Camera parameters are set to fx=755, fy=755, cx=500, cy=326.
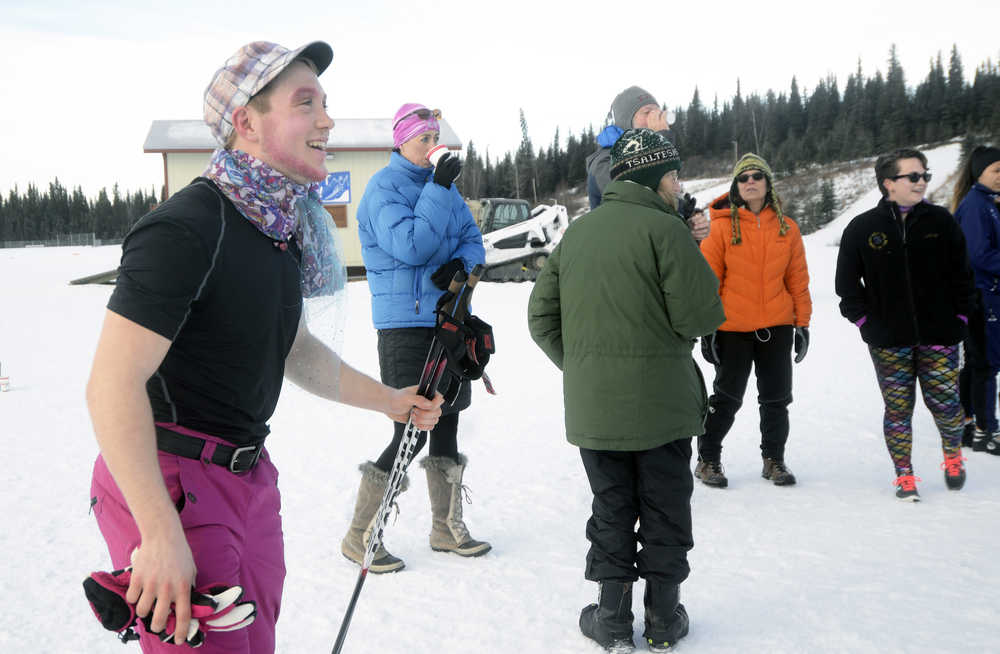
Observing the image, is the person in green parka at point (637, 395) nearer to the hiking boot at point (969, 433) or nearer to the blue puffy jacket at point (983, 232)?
the blue puffy jacket at point (983, 232)

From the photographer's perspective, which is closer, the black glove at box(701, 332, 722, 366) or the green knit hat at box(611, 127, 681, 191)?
the green knit hat at box(611, 127, 681, 191)

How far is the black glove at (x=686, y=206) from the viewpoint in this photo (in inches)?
153

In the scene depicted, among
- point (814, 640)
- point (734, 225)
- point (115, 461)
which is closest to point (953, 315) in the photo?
point (734, 225)

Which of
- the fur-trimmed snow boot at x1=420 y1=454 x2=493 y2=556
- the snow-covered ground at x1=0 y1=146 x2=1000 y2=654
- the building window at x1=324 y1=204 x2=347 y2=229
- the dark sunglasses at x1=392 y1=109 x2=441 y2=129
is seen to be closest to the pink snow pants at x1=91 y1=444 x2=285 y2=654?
the snow-covered ground at x1=0 y1=146 x2=1000 y2=654

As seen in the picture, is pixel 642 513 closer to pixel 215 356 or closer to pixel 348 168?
pixel 215 356

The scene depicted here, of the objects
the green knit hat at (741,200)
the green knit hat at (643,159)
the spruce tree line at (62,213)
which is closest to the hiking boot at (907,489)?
the green knit hat at (741,200)

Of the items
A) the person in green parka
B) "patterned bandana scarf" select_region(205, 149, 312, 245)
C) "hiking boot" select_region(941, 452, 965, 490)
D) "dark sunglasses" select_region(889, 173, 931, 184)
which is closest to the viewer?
"patterned bandana scarf" select_region(205, 149, 312, 245)

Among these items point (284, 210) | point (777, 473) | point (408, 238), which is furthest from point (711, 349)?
point (284, 210)

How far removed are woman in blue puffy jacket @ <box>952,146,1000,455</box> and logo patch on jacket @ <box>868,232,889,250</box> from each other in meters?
1.16

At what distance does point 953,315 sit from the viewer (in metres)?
4.43

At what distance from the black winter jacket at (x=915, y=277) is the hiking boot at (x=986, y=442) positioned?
144 cm

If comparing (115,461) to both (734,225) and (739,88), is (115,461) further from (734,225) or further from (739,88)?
(739,88)

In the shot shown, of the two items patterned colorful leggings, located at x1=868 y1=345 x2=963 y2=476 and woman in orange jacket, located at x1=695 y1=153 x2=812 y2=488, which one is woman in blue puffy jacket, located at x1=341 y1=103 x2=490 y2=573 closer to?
woman in orange jacket, located at x1=695 y1=153 x2=812 y2=488

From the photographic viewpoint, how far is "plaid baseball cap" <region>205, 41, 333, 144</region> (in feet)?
5.41
